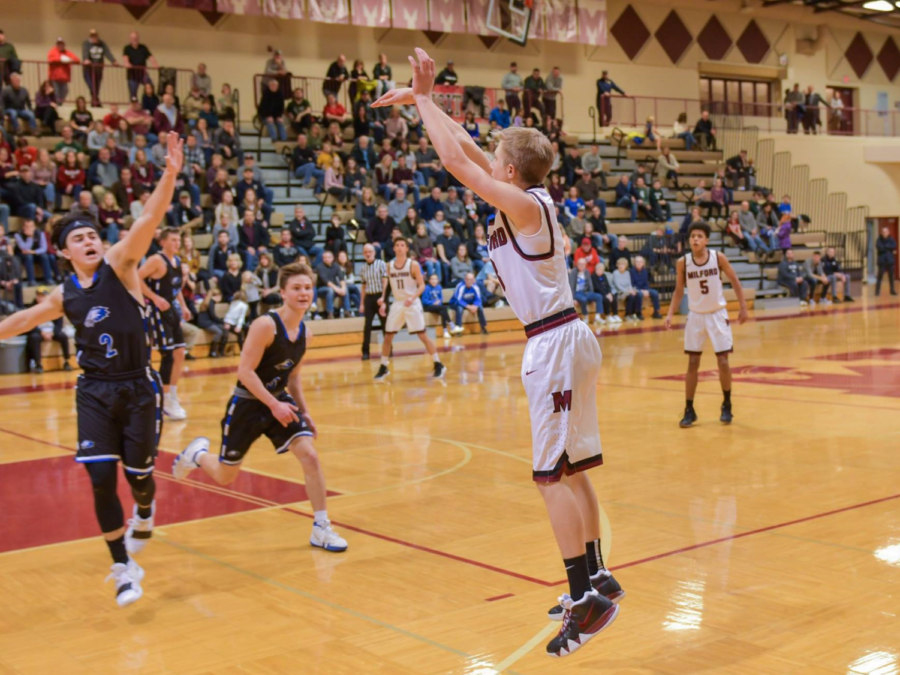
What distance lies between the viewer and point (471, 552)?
581 centimetres

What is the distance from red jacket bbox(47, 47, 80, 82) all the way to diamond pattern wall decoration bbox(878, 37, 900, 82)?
30867 millimetres

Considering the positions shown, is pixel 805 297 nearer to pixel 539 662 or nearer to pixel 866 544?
pixel 866 544

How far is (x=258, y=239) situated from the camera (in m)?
19.0

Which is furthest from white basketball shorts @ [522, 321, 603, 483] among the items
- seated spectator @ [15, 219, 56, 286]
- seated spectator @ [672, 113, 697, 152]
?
seated spectator @ [672, 113, 697, 152]

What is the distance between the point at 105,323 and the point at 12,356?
11.9m

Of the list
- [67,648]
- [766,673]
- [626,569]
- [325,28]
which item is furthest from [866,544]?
[325,28]

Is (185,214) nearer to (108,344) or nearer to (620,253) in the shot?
(620,253)

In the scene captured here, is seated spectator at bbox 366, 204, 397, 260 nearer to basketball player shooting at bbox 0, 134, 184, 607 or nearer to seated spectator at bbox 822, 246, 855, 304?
seated spectator at bbox 822, 246, 855, 304

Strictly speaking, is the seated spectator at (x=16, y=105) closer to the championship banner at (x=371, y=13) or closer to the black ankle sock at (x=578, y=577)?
the championship banner at (x=371, y=13)

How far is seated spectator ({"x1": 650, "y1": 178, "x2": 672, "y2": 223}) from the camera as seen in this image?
1063 inches

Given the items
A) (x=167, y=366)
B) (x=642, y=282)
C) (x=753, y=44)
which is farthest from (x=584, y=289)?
(x=753, y=44)

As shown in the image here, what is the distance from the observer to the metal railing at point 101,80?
867 inches

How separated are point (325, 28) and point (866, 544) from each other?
23.8 m

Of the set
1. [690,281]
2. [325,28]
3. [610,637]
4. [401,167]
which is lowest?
[610,637]
